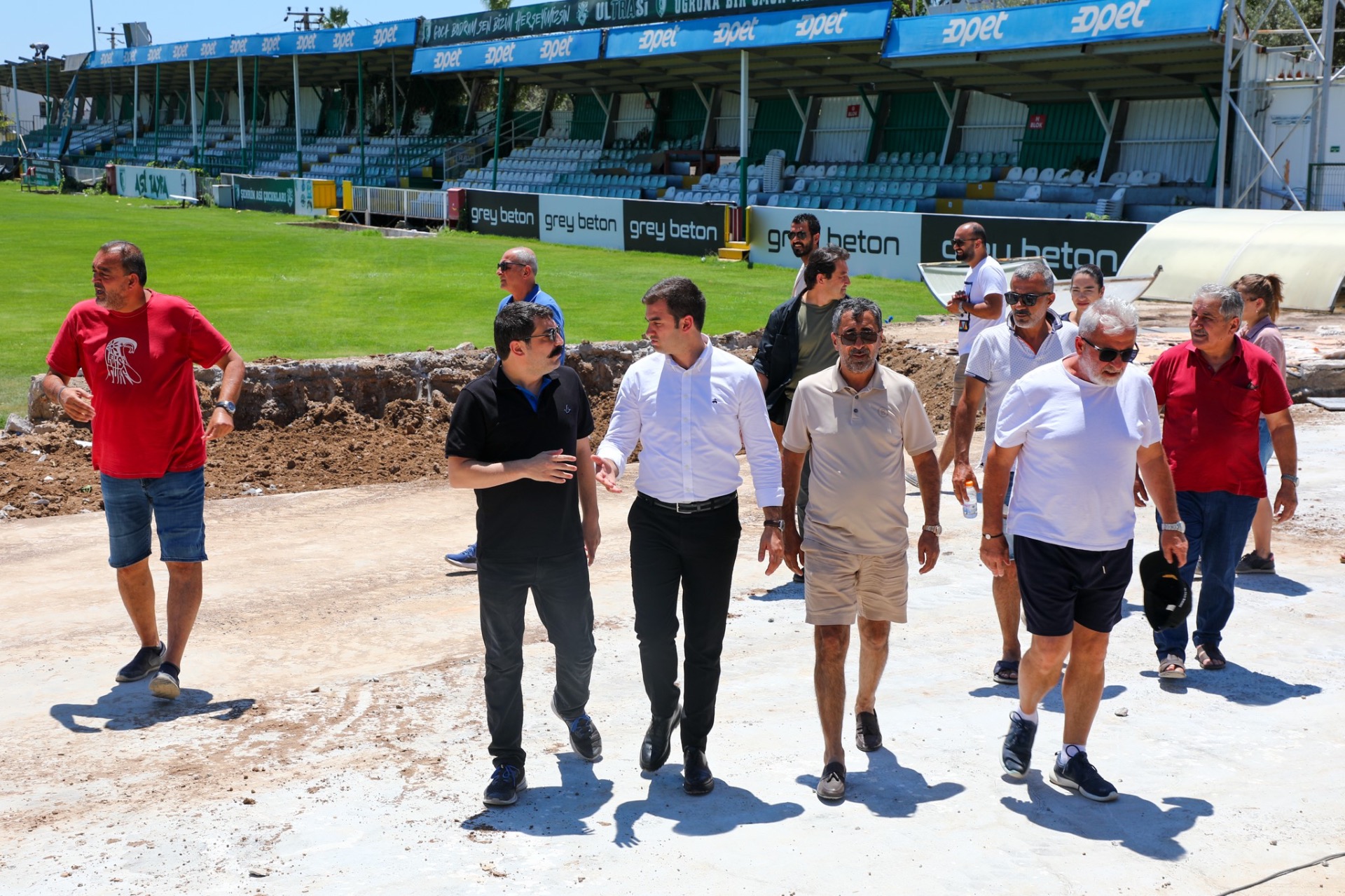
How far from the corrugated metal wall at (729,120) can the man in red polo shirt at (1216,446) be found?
132ft

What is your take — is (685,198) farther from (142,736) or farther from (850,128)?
(142,736)

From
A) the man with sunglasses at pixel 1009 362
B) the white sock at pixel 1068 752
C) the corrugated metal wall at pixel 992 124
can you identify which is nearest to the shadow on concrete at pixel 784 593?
the man with sunglasses at pixel 1009 362

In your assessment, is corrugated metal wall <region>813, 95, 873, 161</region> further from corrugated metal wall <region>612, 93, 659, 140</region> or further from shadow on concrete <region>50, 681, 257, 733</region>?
shadow on concrete <region>50, 681, 257, 733</region>

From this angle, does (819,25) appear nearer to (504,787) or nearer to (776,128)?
(776,128)

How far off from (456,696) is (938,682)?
2.31 metres

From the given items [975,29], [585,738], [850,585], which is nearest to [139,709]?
[585,738]

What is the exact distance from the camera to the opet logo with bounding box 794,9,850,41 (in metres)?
33.4

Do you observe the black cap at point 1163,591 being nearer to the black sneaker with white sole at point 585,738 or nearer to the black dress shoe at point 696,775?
the black dress shoe at point 696,775

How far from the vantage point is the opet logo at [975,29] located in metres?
29.5

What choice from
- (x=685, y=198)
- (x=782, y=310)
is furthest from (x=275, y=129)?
(x=782, y=310)

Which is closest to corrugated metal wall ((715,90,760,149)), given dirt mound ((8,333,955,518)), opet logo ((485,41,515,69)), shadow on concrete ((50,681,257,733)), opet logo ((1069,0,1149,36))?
opet logo ((485,41,515,69))

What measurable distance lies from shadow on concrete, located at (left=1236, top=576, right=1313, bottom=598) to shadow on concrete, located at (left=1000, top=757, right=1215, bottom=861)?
3.08 meters

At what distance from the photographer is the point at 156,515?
6.07 metres

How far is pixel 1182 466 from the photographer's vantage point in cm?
612
